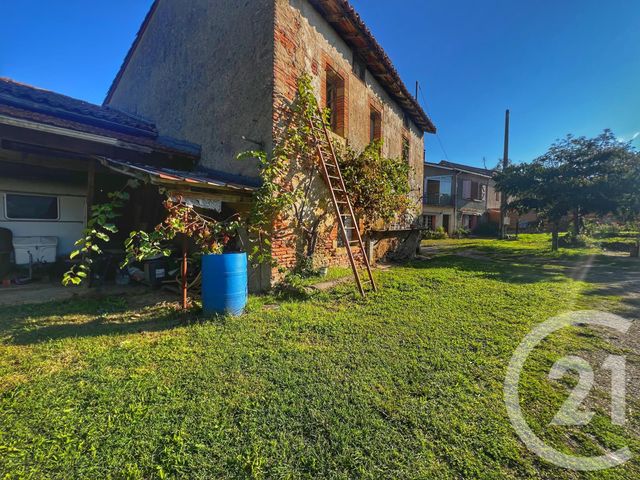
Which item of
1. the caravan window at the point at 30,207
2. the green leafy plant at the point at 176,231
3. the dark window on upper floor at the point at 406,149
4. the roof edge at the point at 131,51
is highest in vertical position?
the roof edge at the point at 131,51

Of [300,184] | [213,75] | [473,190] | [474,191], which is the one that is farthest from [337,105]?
[474,191]

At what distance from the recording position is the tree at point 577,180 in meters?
12.3

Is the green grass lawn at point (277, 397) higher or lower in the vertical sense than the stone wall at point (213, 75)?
lower

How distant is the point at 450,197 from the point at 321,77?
2150cm

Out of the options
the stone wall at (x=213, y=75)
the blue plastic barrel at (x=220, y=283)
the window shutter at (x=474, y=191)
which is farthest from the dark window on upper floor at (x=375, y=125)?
the window shutter at (x=474, y=191)

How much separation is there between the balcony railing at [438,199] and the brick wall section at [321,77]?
49.6ft

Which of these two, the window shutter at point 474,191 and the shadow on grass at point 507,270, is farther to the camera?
the window shutter at point 474,191

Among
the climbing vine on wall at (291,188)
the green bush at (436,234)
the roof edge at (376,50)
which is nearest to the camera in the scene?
the climbing vine on wall at (291,188)

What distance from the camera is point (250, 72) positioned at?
20.7ft

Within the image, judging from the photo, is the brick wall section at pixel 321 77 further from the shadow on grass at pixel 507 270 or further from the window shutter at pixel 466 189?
the window shutter at pixel 466 189

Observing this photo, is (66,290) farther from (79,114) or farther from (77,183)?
(79,114)

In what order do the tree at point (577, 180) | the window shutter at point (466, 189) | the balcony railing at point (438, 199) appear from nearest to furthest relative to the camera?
the tree at point (577, 180)
the balcony railing at point (438, 199)
the window shutter at point (466, 189)

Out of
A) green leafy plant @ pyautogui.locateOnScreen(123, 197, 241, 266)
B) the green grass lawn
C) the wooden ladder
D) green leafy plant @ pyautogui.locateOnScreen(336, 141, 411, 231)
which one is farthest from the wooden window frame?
the green grass lawn

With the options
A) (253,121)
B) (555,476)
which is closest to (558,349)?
(555,476)
